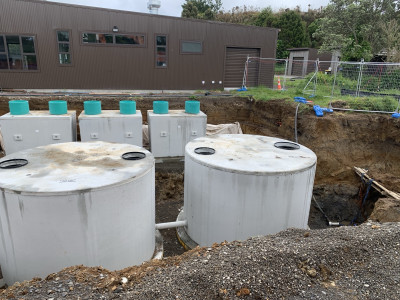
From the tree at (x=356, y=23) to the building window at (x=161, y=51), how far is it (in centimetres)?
1314

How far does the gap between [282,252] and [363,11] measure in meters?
24.8

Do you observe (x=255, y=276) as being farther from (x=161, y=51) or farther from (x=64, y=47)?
(x=64, y=47)

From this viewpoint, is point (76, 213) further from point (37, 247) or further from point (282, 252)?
point (282, 252)

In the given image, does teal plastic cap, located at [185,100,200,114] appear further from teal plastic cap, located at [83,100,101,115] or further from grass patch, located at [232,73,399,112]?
grass patch, located at [232,73,399,112]

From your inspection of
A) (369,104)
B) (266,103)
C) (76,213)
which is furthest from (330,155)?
(76,213)

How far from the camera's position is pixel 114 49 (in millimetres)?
16172

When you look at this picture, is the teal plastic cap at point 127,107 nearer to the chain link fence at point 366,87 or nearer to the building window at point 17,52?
the chain link fence at point 366,87

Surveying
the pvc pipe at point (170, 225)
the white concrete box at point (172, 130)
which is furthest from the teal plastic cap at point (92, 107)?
the pvc pipe at point (170, 225)

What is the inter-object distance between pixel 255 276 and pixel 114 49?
15684 mm

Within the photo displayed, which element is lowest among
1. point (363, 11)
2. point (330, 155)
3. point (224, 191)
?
point (330, 155)

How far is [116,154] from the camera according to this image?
6023 mm

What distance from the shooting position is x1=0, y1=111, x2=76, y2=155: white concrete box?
8.33 meters

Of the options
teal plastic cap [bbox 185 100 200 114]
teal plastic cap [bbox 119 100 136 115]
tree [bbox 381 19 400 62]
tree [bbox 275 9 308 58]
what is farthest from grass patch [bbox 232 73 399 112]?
tree [bbox 275 9 308 58]

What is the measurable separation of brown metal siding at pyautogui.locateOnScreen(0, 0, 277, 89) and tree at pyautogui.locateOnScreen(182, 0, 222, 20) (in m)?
31.0
